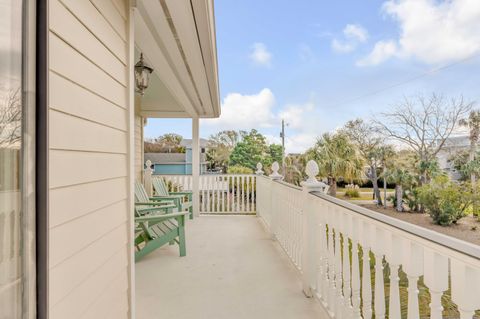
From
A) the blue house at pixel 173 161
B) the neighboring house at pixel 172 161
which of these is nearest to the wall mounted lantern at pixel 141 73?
the blue house at pixel 173 161

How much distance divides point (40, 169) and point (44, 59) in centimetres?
37

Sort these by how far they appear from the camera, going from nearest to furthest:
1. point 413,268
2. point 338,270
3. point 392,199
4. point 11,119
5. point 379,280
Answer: point 11,119 → point 413,268 → point 379,280 → point 338,270 → point 392,199

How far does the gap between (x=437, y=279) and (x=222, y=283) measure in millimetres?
2133

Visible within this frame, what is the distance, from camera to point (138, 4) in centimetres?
197

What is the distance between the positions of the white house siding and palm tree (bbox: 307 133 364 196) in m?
9.62

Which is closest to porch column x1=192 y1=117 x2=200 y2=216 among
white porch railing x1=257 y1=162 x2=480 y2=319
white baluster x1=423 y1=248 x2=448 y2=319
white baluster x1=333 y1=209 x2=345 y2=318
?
white porch railing x1=257 y1=162 x2=480 y2=319

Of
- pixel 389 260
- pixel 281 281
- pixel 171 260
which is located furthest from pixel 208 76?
pixel 389 260

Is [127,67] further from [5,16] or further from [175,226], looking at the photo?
[175,226]

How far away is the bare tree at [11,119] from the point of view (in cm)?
78

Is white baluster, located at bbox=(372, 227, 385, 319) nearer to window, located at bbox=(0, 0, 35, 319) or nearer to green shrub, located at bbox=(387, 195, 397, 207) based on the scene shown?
green shrub, located at bbox=(387, 195, 397, 207)

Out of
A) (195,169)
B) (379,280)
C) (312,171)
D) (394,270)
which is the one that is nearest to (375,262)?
(379,280)

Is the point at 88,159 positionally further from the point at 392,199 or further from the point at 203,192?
the point at 203,192

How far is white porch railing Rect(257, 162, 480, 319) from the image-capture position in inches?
35.4

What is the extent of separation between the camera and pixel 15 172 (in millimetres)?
829
